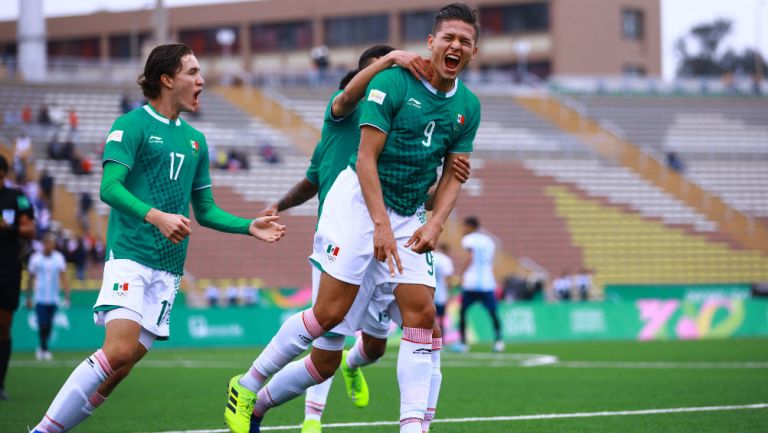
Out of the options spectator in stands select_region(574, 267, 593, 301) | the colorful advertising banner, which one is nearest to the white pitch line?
the colorful advertising banner

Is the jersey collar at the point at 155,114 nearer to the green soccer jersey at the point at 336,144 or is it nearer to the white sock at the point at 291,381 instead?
the green soccer jersey at the point at 336,144

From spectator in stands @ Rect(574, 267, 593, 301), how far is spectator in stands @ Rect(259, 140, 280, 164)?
1031cm

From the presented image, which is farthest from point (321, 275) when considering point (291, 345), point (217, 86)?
point (217, 86)

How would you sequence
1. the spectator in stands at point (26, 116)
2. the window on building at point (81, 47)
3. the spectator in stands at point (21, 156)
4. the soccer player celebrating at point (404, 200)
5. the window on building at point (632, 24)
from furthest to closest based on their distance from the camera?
1. the window on building at point (81, 47)
2. the window on building at point (632, 24)
3. the spectator in stands at point (26, 116)
4. the spectator in stands at point (21, 156)
5. the soccer player celebrating at point (404, 200)

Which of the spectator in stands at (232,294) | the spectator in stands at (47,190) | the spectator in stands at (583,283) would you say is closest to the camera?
the spectator in stands at (232,294)

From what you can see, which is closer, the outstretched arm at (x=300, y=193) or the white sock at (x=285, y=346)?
the white sock at (x=285, y=346)

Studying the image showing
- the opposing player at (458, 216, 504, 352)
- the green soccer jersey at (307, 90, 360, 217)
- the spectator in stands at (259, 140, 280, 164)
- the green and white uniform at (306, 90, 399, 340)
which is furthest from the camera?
the spectator in stands at (259, 140, 280, 164)

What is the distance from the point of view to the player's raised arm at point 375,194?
20.1 ft

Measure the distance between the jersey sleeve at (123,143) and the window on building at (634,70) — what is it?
6212cm

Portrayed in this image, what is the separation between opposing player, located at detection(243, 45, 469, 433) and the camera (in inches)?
256

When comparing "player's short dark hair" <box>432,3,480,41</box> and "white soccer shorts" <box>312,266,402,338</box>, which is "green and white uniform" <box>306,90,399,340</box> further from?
"player's short dark hair" <box>432,3,480,41</box>

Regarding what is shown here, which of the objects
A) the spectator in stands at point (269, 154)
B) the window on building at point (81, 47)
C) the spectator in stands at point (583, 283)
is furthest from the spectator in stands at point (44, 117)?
the window on building at point (81, 47)

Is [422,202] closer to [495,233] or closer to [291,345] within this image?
[291,345]

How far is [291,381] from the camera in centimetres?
682
